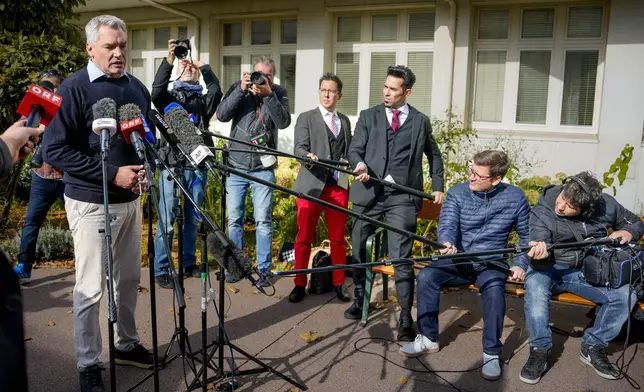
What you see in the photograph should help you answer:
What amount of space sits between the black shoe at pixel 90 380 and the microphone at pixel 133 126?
60.0 inches

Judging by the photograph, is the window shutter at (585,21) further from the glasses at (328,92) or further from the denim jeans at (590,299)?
the denim jeans at (590,299)

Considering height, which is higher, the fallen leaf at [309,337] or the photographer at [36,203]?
the photographer at [36,203]

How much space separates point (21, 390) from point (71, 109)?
2182 mm

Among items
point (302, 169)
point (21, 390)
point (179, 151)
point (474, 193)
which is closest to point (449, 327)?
point (474, 193)

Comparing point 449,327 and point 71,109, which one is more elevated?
point 71,109

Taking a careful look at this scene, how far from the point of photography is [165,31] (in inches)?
498

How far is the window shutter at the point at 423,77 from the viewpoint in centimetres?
1023

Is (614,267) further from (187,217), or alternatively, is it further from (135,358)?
(187,217)


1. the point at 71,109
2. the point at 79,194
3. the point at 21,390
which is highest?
the point at 71,109

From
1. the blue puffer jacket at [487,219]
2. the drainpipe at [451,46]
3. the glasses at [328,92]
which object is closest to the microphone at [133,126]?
the blue puffer jacket at [487,219]

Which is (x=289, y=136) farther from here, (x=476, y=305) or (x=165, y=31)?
(x=476, y=305)

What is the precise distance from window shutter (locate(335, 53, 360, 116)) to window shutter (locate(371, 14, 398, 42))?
0.50m

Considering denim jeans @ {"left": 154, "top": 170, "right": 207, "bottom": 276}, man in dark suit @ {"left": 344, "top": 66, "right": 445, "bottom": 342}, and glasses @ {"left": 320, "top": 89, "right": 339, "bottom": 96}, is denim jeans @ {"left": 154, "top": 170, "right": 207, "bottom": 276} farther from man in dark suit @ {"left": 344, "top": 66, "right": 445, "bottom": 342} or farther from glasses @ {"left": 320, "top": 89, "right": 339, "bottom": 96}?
man in dark suit @ {"left": 344, "top": 66, "right": 445, "bottom": 342}

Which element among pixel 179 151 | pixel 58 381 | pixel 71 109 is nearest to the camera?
pixel 179 151
